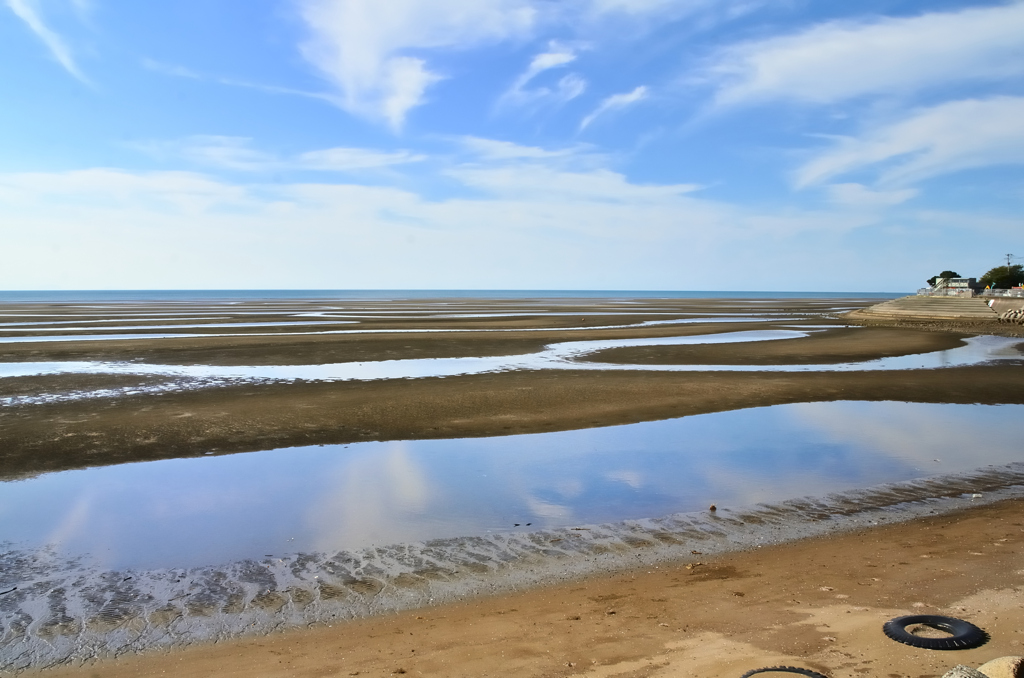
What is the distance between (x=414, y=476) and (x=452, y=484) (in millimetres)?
893

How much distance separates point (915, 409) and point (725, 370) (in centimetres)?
774

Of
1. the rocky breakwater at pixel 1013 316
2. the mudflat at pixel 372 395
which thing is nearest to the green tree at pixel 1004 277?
the rocky breakwater at pixel 1013 316

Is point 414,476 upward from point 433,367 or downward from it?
downward

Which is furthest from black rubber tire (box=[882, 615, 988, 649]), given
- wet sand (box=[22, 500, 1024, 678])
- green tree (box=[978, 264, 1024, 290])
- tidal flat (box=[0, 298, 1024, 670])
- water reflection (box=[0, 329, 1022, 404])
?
green tree (box=[978, 264, 1024, 290])

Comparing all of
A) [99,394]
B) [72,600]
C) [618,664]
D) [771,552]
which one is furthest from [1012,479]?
[99,394]

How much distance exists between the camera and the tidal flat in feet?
24.8

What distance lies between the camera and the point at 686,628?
6145 millimetres

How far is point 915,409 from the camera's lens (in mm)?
18266

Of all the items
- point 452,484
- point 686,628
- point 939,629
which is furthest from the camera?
point 452,484

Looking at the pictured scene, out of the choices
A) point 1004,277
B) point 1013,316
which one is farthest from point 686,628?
point 1004,277

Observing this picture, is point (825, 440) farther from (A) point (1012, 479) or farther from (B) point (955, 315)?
(B) point (955, 315)

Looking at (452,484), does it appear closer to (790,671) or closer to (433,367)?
(790,671)

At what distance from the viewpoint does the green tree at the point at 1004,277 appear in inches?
3004

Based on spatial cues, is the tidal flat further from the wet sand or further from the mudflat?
the wet sand
